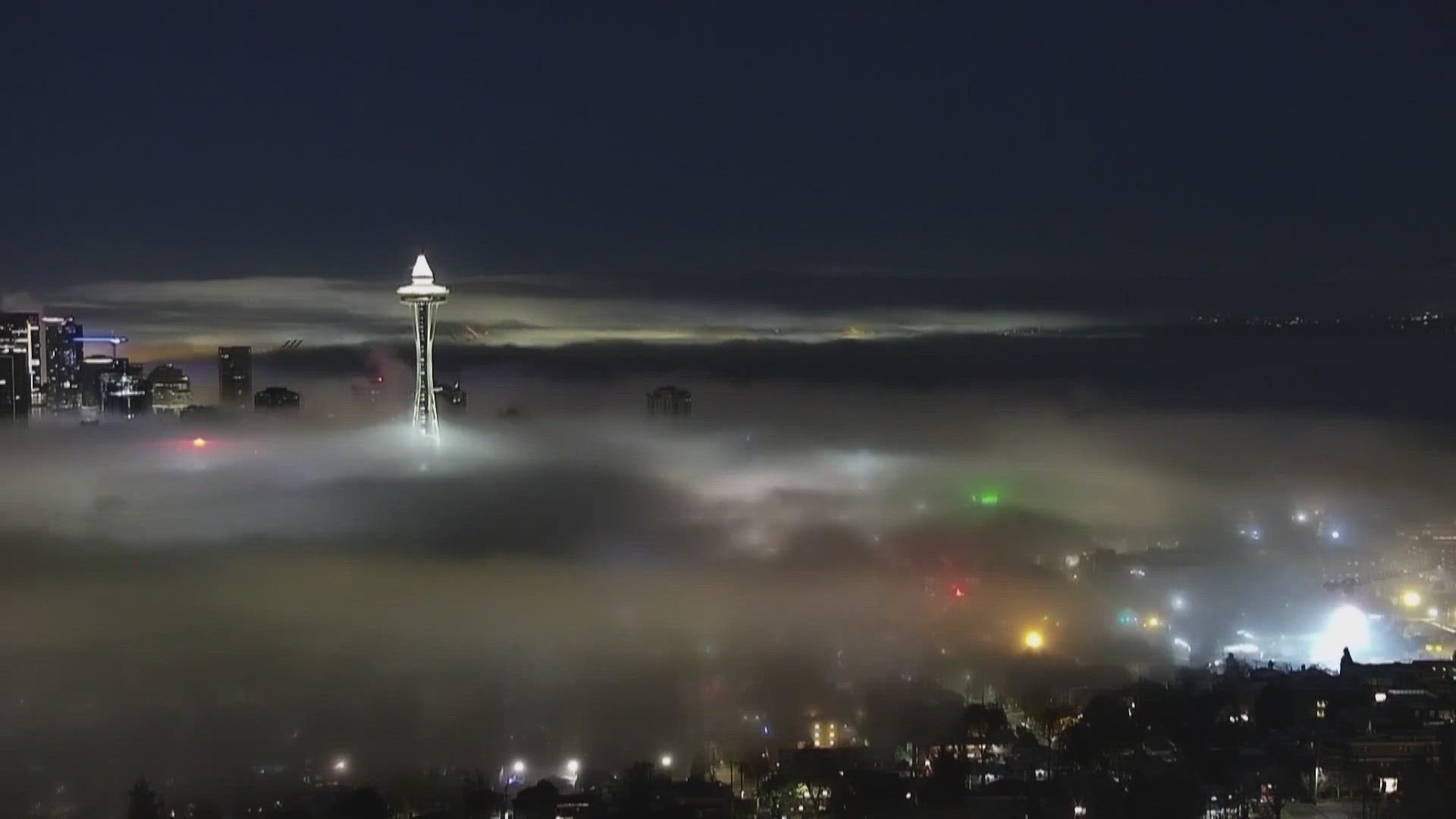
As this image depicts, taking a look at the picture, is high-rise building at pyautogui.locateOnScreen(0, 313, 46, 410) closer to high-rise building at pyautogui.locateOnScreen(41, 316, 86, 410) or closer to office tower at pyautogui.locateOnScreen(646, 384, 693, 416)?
high-rise building at pyautogui.locateOnScreen(41, 316, 86, 410)

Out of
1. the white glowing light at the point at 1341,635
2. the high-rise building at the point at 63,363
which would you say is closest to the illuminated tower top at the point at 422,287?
the high-rise building at the point at 63,363

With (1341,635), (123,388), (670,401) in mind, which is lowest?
(1341,635)

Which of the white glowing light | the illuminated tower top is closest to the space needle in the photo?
the illuminated tower top

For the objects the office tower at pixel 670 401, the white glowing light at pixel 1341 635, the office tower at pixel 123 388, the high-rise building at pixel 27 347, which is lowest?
the white glowing light at pixel 1341 635

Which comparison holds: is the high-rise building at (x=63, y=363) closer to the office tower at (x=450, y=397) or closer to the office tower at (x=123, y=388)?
the office tower at (x=123, y=388)

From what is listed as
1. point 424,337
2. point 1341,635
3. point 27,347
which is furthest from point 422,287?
point 1341,635

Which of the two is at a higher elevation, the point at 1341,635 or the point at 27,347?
the point at 27,347

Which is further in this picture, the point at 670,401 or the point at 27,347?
the point at 670,401

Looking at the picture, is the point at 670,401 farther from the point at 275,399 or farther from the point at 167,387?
the point at 167,387
